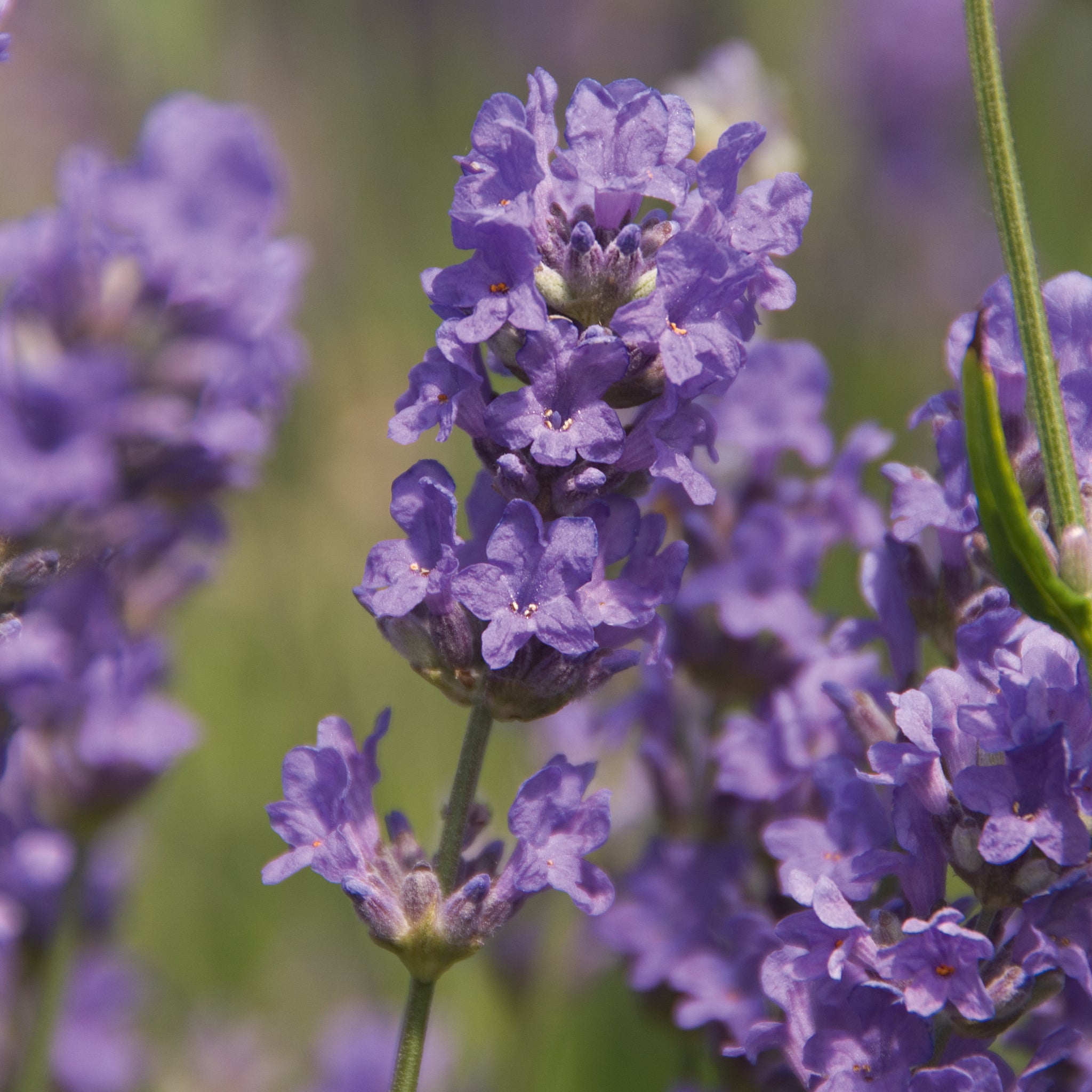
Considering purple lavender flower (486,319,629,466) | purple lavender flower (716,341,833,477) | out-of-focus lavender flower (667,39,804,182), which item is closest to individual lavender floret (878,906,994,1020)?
purple lavender flower (486,319,629,466)

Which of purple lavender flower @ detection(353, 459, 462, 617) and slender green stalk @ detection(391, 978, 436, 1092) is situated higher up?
purple lavender flower @ detection(353, 459, 462, 617)

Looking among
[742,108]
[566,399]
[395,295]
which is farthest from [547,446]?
[395,295]

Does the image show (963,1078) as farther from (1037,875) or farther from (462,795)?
(462,795)

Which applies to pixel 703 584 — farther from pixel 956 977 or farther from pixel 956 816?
pixel 956 977

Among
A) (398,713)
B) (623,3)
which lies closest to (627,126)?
(398,713)

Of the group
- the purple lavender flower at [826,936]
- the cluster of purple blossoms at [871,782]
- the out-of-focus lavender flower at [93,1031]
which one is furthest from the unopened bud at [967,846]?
the out-of-focus lavender flower at [93,1031]

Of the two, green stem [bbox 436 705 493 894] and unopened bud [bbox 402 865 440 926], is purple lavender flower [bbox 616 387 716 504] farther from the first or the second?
unopened bud [bbox 402 865 440 926]
